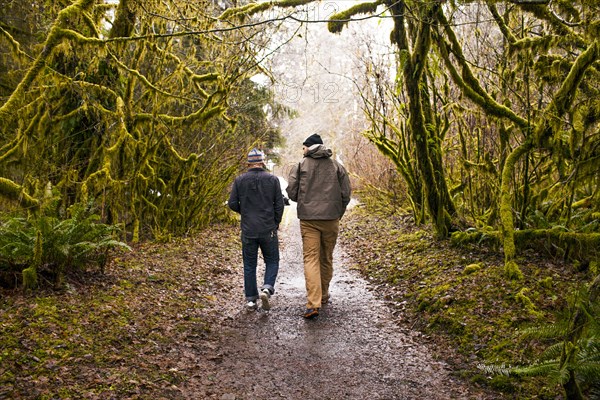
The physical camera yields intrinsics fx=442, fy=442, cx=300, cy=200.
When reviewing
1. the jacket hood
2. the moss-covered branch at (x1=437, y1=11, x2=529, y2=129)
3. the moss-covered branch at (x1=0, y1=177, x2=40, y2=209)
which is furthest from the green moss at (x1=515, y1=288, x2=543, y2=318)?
the moss-covered branch at (x1=0, y1=177, x2=40, y2=209)

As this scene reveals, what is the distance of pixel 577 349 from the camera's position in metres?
3.04

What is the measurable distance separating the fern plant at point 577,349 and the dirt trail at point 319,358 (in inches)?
32.9

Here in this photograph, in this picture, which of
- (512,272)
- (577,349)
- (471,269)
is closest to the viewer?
(577,349)

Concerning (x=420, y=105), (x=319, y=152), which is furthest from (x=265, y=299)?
(x=420, y=105)

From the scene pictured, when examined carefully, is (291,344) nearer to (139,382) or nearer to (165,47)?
(139,382)

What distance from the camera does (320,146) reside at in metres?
6.70

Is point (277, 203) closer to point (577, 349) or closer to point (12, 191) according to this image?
point (12, 191)

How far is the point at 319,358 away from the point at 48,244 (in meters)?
3.69

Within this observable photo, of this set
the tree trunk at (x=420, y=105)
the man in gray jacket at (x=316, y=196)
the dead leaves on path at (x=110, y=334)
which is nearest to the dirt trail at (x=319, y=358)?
the dead leaves on path at (x=110, y=334)

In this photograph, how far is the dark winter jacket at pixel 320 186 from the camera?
21.8 ft

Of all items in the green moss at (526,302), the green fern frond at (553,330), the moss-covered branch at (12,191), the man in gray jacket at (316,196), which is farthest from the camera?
the man in gray jacket at (316,196)

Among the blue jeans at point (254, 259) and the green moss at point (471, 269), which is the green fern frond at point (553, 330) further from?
the blue jeans at point (254, 259)

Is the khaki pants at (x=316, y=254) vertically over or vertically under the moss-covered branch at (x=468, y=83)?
under

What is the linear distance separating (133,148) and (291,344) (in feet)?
18.7
